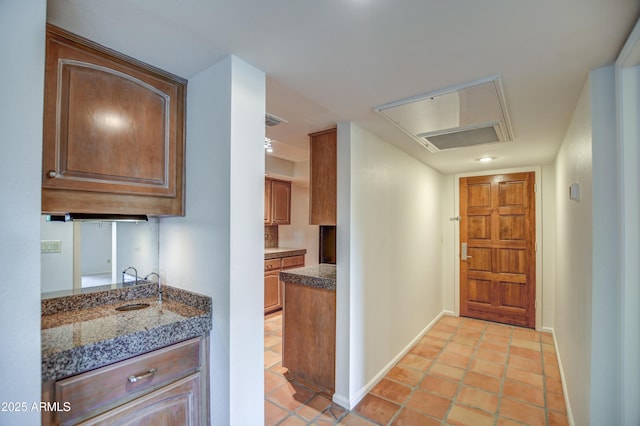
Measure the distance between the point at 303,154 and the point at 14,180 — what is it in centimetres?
307

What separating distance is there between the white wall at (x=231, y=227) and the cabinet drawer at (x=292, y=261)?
10.4 ft

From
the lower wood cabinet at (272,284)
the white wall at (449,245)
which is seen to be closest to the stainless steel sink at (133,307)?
the lower wood cabinet at (272,284)

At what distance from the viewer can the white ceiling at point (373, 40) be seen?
112 centimetres

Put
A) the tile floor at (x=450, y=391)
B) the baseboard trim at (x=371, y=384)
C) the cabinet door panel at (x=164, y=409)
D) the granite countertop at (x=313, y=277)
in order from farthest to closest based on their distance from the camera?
the granite countertop at (x=313, y=277)
the baseboard trim at (x=371, y=384)
the tile floor at (x=450, y=391)
the cabinet door panel at (x=164, y=409)

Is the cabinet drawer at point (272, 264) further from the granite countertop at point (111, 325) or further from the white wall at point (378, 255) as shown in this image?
the granite countertop at point (111, 325)

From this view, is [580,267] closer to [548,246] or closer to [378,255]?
[378,255]

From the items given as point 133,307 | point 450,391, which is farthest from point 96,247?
point 450,391

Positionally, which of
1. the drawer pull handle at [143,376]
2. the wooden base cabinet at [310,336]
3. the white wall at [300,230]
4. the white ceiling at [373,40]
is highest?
the white ceiling at [373,40]

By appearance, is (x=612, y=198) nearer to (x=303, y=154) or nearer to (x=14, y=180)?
(x=14, y=180)

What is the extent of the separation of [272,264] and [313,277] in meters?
2.08

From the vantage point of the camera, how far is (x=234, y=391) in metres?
1.43

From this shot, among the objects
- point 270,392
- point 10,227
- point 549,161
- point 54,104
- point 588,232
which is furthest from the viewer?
point 549,161

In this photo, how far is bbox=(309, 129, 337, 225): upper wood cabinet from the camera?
2541 millimetres

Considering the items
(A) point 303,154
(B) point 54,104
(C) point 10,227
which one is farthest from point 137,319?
(A) point 303,154
